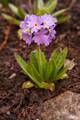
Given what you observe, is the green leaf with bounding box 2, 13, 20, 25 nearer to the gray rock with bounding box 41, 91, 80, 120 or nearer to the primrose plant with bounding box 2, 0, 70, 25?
the primrose plant with bounding box 2, 0, 70, 25

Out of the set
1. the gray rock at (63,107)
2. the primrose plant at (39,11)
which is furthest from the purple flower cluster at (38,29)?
the primrose plant at (39,11)

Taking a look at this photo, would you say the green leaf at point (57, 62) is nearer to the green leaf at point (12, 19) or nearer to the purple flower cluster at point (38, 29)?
the purple flower cluster at point (38, 29)

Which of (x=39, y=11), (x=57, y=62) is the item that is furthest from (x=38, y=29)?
(x=39, y=11)

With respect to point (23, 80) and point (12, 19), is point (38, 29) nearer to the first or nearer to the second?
point (23, 80)

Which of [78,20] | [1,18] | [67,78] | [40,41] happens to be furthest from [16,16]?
[40,41]

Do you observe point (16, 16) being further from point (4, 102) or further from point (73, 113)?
point (73, 113)

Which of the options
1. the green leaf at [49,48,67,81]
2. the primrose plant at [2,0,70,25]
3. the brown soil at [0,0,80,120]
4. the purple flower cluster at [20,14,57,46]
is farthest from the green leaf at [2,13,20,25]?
the purple flower cluster at [20,14,57,46]
